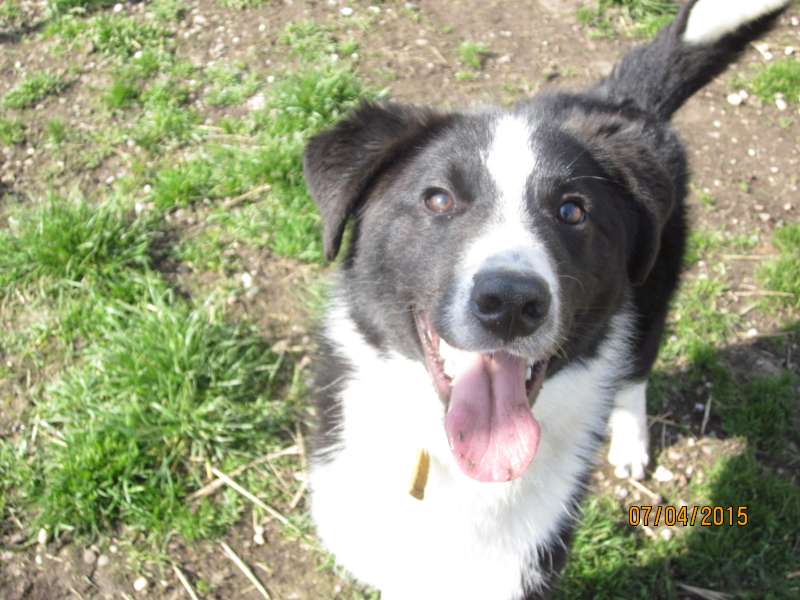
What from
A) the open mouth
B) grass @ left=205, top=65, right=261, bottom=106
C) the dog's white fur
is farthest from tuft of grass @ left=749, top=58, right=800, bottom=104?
the open mouth

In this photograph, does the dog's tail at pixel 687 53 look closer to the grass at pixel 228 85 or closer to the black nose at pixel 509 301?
the black nose at pixel 509 301

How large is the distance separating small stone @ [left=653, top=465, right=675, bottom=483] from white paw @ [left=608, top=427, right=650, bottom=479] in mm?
81

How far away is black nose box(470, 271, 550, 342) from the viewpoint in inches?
78.7

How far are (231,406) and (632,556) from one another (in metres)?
1.88

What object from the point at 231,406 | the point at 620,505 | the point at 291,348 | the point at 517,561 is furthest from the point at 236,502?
the point at 620,505

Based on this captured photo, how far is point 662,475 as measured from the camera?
145 inches

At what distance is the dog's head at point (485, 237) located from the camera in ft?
7.05

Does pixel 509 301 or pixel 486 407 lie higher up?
pixel 509 301

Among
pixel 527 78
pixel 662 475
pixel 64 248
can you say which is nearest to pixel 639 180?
pixel 662 475

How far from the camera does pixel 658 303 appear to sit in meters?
3.23

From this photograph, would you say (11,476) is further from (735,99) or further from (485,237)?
(735,99)

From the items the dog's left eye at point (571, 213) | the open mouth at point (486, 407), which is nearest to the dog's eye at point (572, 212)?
the dog's left eye at point (571, 213)

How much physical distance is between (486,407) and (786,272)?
278 cm

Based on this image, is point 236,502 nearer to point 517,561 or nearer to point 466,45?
point 517,561
